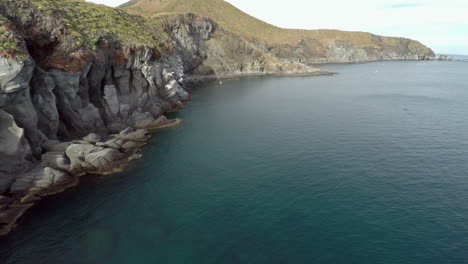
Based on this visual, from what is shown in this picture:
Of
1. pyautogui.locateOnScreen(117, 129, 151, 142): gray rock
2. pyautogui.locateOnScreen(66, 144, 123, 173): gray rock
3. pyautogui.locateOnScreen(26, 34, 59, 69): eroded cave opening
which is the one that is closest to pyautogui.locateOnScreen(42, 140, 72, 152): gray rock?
pyautogui.locateOnScreen(66, 144, 123, 173): gray rock

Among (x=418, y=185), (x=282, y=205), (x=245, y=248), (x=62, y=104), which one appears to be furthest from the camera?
(x=62, y=104)

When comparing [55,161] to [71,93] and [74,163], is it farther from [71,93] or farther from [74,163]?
[71,93]

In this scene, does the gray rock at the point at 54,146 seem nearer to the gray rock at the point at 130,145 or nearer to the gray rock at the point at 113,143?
the gray rock at the point at 113,143

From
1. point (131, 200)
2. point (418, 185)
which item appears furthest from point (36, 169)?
point (418, 185)

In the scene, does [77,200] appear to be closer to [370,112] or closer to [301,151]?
[301,151]

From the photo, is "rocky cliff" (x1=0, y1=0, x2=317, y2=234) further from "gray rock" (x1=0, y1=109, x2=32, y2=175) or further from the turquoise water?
the turquoise water

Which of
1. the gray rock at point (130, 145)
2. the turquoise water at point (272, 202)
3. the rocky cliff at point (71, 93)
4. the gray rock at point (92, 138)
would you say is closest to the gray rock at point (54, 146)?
the rocky cliff at point (71, 93)

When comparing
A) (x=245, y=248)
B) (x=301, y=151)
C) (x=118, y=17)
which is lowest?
(x=245, y=248)
